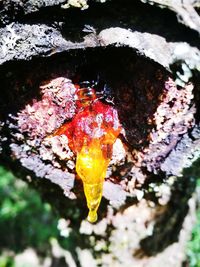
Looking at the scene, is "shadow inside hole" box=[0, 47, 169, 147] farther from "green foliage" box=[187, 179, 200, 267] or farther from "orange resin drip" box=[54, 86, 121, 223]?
"green foliage" box=[187, 179, 200, 267]

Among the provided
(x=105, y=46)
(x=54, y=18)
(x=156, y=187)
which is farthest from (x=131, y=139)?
(x=54, y=18)

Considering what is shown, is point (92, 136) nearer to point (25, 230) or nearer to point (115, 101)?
point (115, 101)

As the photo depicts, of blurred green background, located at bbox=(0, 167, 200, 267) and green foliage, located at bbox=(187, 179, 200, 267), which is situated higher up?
green foliage, located at bbox=(187, 179, 200, 267)

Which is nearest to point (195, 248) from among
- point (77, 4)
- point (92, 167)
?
point (92, 167)

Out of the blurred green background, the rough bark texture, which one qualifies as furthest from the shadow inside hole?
the blurred green background

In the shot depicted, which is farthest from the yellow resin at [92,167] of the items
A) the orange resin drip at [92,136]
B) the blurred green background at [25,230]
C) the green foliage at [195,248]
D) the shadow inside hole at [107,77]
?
the blurred green background at [25,230]

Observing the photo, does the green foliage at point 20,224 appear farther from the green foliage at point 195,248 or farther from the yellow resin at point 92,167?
the yellow resin at point 92,167
